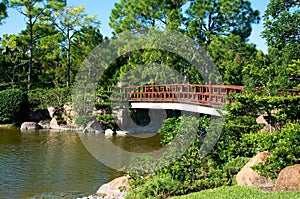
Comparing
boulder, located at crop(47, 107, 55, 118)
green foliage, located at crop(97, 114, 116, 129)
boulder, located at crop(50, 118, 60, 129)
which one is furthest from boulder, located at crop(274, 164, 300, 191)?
boulder, located at crop(47, 107, 55, 118)

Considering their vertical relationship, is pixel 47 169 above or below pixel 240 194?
below

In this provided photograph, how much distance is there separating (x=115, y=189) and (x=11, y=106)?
12729mm

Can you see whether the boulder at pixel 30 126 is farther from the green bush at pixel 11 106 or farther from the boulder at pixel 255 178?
the boulder at pixel 255 178

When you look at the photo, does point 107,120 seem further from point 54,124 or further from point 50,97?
point 50,97

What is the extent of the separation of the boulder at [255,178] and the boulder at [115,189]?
2111 millimetres

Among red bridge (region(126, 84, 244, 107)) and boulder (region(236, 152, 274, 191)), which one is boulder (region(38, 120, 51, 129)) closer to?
red bridge (region(126, 84, 244, 107))

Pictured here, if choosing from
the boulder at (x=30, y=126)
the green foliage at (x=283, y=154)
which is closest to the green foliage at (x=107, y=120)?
the boulder at (x=30, y=126)

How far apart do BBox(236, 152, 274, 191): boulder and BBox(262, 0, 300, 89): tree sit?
15.3 ft

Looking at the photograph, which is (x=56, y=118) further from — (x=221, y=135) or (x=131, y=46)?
(x=221, y=135)

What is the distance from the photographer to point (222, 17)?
1894 cm

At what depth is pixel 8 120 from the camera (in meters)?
19.6

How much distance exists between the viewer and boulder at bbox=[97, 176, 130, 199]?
25.4 feet

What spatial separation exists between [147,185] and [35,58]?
64.9 feet

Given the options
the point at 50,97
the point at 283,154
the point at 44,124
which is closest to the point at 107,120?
the point at 44,124
